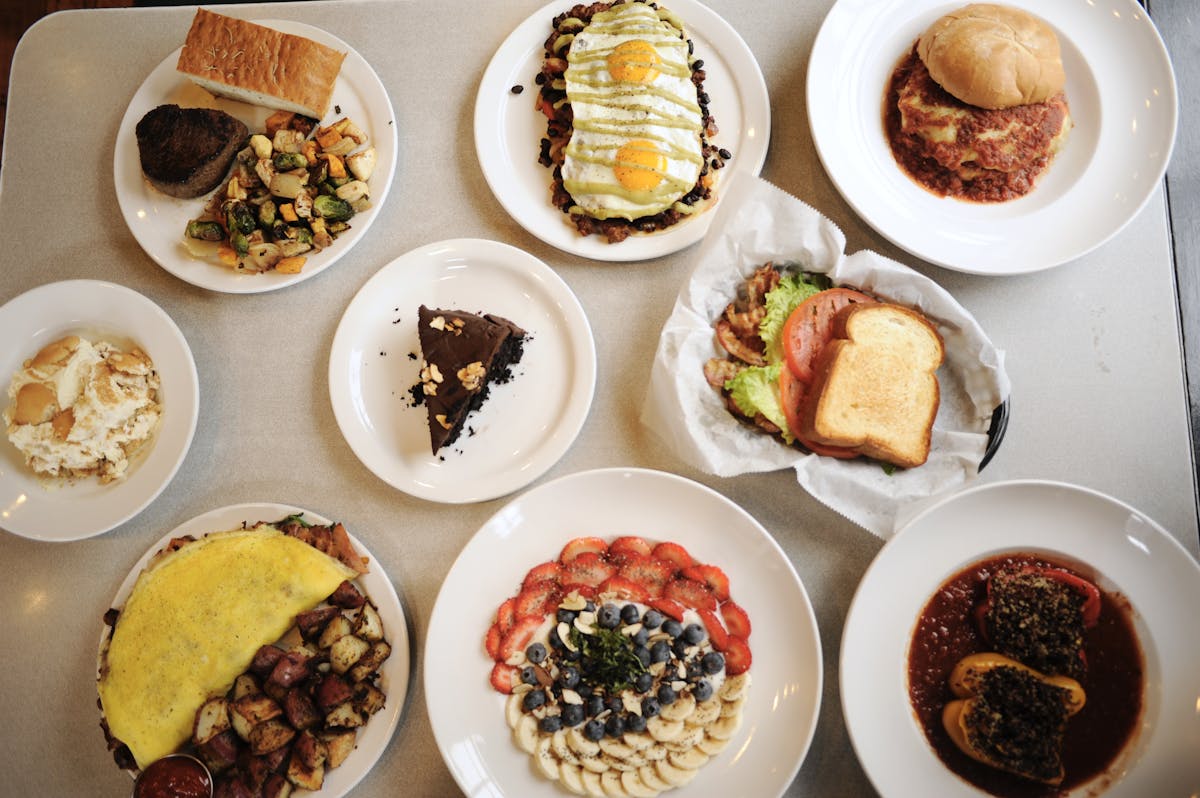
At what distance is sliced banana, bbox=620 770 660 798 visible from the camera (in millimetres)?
2395

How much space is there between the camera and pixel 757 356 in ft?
8.41

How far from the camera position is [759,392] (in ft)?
8.05

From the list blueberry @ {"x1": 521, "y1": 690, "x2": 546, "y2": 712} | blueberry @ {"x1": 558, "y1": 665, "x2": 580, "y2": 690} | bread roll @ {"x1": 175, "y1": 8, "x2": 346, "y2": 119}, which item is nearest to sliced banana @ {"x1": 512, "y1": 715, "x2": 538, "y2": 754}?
blueberry @ {"x1": 521, "y1": 690, "x2": 546, "y2": 712}

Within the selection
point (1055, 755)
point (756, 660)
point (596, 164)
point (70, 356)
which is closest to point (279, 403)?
point (70, 356)

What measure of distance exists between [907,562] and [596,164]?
1623 millimetres

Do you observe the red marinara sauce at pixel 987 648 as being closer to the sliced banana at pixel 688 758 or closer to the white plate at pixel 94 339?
the sliced banana at pixel 688 758

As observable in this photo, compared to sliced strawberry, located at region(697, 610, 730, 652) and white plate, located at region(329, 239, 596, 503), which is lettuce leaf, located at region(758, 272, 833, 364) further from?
sliced strawberry, located at region(697, 610, 730, 652)

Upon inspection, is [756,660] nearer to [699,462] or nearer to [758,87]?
[699,462]

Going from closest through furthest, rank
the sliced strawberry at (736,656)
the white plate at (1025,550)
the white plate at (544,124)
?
the white plate at (1025,550) → the sliced strawberry at (736,656) → the white plate at (544,124)

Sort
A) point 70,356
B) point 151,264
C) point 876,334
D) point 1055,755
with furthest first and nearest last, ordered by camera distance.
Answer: point 151,264
point 70,356
point 876,334
point 1055,755

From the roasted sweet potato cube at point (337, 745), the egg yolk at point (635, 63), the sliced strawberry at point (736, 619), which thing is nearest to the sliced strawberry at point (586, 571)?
the sliced strawberry at point (736, 619)

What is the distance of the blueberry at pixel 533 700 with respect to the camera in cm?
246

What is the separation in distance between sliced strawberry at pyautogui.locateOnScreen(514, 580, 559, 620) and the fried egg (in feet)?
4.09

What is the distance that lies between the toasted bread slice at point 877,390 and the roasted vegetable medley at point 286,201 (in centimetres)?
169
